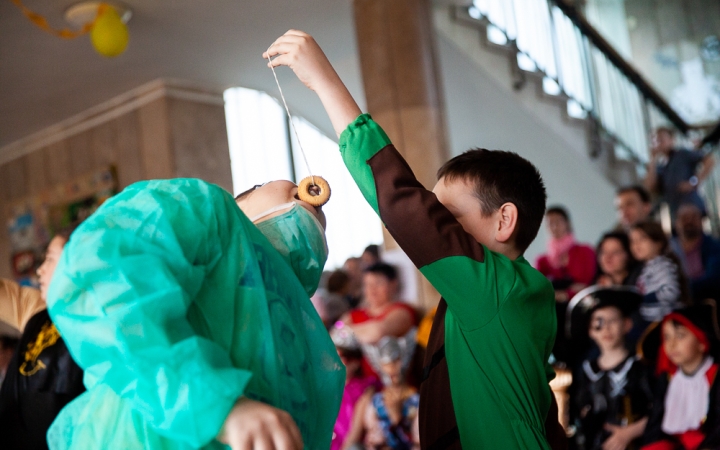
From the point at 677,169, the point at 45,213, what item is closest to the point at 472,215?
the point at 677,169

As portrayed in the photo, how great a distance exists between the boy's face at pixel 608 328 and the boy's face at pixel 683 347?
0.26 m

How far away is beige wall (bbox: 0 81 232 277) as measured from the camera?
6.84 metres

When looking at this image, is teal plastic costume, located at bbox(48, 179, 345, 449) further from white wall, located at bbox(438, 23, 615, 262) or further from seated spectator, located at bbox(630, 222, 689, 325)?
white wall, located at bbox(438, 23, 615, 262)

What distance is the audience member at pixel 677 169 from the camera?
17.6 ft

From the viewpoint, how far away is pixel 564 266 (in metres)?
4.63

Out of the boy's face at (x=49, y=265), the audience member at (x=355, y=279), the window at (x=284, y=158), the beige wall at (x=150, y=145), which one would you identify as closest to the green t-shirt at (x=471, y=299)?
the boy's face at (x=49, y=265)

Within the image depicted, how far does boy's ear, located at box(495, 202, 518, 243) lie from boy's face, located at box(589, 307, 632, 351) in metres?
2.34

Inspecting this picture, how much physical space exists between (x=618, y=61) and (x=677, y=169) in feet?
6.32

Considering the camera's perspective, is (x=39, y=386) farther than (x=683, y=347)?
No

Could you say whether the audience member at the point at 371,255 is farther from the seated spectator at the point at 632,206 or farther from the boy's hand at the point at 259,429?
the boy's hand at the point at 259,429

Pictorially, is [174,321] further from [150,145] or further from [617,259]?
[150,145]

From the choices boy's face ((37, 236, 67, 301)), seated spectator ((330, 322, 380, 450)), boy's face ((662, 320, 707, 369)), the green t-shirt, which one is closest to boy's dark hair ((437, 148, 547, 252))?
the green t-shirt

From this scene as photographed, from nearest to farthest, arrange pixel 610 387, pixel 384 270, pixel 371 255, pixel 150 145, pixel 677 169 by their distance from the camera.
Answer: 1. pixel 610 387
2. pixel 384 270
3. pixel 371 255
4. pixel 677 169
5. pixel 150 145

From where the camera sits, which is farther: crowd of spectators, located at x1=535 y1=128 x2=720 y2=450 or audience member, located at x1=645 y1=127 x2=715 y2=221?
audience member, located at x1=645 y1=127 x2=715 y2=221
